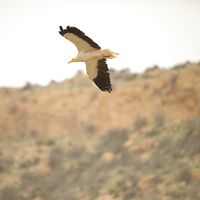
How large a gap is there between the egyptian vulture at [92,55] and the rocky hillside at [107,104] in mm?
15065

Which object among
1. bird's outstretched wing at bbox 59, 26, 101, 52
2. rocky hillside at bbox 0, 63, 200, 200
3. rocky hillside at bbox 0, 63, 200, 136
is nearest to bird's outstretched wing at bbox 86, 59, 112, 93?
bird's outstretched wing at bbox 59, 26, 101, 52

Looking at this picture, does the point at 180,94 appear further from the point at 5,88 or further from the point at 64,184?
the point at 5,88

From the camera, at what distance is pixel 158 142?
26375 mm

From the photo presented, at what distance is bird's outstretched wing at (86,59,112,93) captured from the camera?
15.8m

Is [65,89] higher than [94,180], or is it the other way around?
[65,89]

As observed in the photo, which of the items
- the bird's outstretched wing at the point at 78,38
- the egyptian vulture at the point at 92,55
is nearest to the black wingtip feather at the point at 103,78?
the egyptian vulture at the point at 92,55

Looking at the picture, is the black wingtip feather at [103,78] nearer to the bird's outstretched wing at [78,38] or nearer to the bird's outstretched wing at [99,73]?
the bird's outstretched wing at [99,73]

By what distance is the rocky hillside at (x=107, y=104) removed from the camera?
33594 mm

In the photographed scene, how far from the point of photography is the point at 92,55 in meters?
15.0

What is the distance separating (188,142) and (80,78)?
1792cm

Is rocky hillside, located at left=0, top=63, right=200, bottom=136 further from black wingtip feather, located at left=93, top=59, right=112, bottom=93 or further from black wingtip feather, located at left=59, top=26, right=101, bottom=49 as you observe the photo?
black wingtip feather, located at left=59, top=26, right=101, bottom=49

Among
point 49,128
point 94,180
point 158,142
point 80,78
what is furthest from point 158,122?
point 80,78

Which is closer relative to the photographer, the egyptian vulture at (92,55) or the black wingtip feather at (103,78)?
the egyptian vulture at (92,55)

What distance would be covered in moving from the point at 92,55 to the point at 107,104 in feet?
68.7
